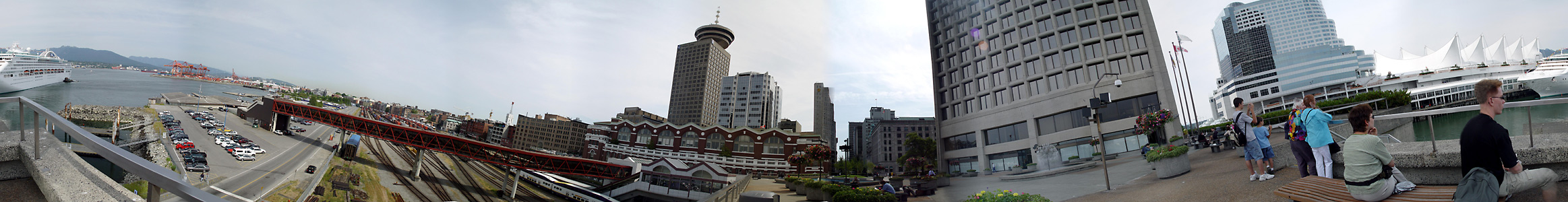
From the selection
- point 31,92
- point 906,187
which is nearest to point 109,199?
point 906,187

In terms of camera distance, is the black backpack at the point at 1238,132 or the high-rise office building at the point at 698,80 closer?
the black backpack at the point at 1238,132

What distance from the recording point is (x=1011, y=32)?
1008 cm

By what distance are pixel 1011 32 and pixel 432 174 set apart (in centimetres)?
2315

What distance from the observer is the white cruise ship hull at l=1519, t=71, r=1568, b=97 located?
7.92 metres

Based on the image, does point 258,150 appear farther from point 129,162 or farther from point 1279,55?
point 1279,55

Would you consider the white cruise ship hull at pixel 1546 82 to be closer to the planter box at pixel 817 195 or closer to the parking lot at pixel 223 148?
the planter box at pixel 817 195

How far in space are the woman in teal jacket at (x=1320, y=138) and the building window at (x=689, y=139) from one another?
16.0 metres

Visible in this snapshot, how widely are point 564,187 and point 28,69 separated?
1340cm

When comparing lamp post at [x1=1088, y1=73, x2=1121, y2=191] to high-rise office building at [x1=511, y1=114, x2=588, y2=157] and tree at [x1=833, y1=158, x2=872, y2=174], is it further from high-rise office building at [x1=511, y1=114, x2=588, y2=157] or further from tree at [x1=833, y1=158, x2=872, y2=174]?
high-rise office building at [x1=511, y1=114, x2=588, y2=157]

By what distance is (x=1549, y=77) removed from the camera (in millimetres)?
8219

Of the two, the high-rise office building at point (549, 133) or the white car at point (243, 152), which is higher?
the high-rise office building at point (549, 133)

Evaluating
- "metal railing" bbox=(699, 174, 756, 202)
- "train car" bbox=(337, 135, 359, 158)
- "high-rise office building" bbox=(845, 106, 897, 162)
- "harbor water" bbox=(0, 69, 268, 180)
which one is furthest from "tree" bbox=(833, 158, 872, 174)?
"train car" bbox=(337, 135, 359, 158)

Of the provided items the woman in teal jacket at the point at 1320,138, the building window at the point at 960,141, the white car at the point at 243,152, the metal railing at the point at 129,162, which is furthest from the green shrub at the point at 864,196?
the white car at the point at 243,152

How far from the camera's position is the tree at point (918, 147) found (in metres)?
9.49
